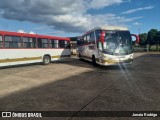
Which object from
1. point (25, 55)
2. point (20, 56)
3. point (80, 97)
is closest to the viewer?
point (80, 97)

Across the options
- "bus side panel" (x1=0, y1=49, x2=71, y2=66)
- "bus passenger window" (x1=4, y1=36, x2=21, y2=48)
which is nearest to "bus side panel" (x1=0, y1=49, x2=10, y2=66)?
"bus side panel" (x1=0, y1=49, x2=71, y2=66)

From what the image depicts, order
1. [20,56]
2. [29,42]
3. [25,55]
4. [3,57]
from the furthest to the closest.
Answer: [29,42], [25,55], [20,56], [3,57]

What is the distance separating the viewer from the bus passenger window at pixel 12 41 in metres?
15.4

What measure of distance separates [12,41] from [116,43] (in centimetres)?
794

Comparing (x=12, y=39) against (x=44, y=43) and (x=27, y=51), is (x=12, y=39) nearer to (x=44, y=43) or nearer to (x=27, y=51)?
(x=27, y=51)

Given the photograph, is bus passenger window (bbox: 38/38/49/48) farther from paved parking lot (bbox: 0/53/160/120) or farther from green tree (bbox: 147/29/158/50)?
green tree (bbox: 147/29/158/50)

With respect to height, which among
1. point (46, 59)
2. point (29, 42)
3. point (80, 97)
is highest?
point (29, 42)

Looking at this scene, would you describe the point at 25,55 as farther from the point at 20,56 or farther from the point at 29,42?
the point at 29,42

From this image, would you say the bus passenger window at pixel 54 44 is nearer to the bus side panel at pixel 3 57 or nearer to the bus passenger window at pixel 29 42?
the bus passenger window at pixel 29 42

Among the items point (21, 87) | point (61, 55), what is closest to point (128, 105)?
point (21, 87)

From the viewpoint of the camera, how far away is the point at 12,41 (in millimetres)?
15891

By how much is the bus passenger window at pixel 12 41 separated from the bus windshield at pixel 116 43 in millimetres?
6782

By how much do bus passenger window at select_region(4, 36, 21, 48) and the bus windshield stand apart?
678 centimetres

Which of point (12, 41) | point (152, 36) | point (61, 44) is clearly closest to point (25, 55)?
point (12, 41)
